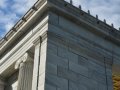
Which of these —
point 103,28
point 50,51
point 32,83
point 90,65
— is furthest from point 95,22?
point 32,83

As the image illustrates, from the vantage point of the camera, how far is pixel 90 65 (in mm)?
29578

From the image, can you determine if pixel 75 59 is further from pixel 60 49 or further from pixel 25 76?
pixel 25 76

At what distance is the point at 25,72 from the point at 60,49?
3.33 meters

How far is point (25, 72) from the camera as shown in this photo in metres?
29.0

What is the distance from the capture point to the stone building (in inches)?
1070

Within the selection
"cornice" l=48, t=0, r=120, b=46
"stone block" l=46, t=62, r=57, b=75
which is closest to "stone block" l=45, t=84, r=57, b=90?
"stone block" l=46, t=62, r=57, b=75

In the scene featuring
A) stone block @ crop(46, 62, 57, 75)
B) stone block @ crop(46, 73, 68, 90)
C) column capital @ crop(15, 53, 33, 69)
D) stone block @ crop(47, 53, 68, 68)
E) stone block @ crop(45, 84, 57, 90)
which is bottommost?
stone block @ crop(45, 84, 57, 90)

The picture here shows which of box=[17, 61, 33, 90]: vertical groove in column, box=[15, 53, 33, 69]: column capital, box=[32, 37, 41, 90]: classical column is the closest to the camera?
box=[32, 37, 41, 90]: classical column

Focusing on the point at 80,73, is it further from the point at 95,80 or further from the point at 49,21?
the point at 49,21

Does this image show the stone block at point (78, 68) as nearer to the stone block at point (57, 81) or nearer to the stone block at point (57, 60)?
the stone block at point (57, 60)

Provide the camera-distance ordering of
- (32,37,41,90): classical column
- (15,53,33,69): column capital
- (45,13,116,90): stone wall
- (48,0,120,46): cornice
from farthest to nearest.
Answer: (15,53,33,69): column capital → (48,0,120,46): cornice → (45,13,116,90): stone wall → (32,37,41,90): classical column

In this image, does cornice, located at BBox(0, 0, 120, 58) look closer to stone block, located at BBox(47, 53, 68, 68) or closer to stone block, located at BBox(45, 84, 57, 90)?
stone block, located at BBox(47, 53, 68, 68)

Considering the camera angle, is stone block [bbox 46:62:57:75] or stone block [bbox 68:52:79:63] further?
stone block [bbox 68:52:79:63]

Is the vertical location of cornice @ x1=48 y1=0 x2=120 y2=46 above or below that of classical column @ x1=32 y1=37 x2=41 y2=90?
above
